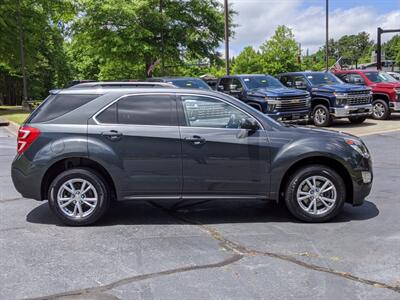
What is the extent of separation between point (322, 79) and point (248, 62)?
45.0 metres

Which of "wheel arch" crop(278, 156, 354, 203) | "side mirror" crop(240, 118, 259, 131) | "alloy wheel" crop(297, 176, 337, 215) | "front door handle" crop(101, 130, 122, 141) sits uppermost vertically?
"side mirror" crop(240, 118, 259, 131)

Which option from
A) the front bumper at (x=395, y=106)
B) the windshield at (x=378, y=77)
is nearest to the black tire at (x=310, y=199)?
the front bumper at (x=395, y=106)

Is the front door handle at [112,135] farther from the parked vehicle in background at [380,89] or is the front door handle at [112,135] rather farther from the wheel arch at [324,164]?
the parked vehicle in background at [380,89]

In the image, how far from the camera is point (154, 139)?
5973 mm

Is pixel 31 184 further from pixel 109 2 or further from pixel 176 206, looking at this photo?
pixel 109 2

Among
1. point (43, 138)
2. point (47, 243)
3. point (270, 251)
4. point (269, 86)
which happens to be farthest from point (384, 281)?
point (269, 86)

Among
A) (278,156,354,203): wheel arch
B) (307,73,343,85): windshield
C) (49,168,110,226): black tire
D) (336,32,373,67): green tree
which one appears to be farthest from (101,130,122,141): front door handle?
(336,32,373,67): green tree

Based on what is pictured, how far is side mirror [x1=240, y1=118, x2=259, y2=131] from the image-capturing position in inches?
238

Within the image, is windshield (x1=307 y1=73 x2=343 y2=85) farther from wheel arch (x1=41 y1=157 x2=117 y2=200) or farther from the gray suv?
wheel arch (x1=41 y1=157 x2=117 y2=200)

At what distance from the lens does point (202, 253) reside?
5.02 metres

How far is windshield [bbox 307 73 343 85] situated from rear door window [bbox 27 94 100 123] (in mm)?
13609

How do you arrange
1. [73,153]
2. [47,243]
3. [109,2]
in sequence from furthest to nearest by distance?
[109,2] → [73,153] → [47,243]

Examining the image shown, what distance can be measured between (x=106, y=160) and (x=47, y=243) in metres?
1.13

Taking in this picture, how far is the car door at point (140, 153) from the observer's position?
5953 millimetres
